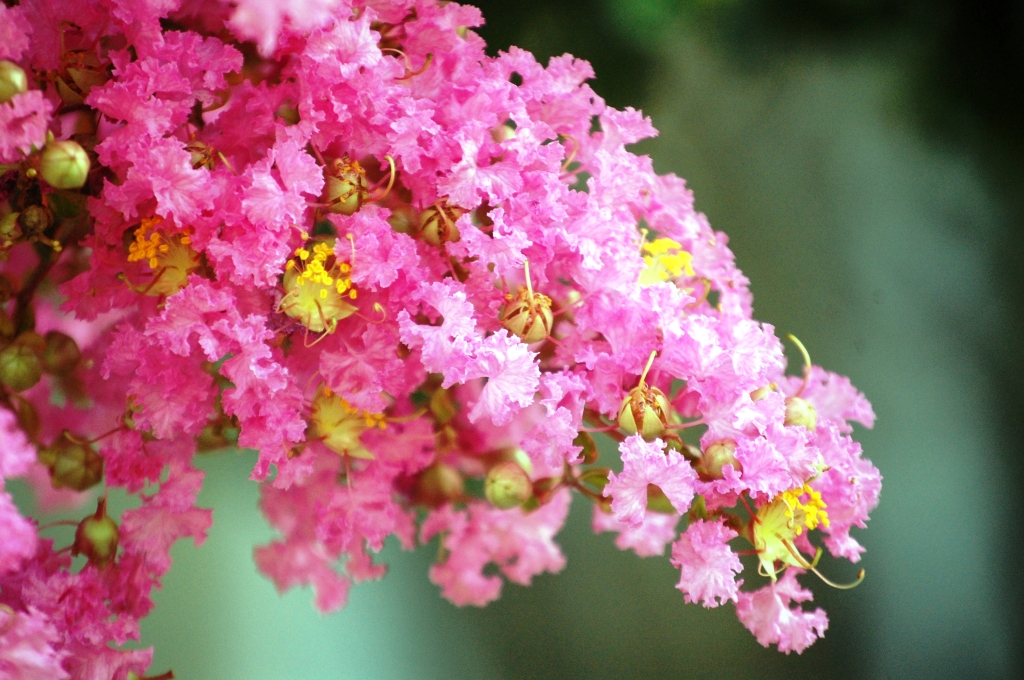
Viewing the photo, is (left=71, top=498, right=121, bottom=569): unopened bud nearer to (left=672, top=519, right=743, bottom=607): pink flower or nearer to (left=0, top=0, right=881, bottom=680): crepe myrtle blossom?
(left=0, top=0, right=881, bottom=680): crepe myrtle blossom

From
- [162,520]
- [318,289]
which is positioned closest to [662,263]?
[318,289]

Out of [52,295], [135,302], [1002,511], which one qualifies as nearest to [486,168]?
[135,302]

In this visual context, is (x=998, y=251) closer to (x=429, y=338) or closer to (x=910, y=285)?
(x=910, y=285)

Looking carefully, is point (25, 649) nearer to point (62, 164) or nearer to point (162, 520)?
point (162, 520)

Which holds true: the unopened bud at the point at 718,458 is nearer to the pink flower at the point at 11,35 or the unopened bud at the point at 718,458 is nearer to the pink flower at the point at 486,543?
the pink flower at the point at 486,543

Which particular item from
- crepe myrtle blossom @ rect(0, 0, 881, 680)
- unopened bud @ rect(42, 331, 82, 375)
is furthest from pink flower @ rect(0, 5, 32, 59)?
unopened bud @ rect(42, 331, 82, 375)

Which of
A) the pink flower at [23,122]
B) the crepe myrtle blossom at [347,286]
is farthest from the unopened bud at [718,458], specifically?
the pink flower at [23,122]
